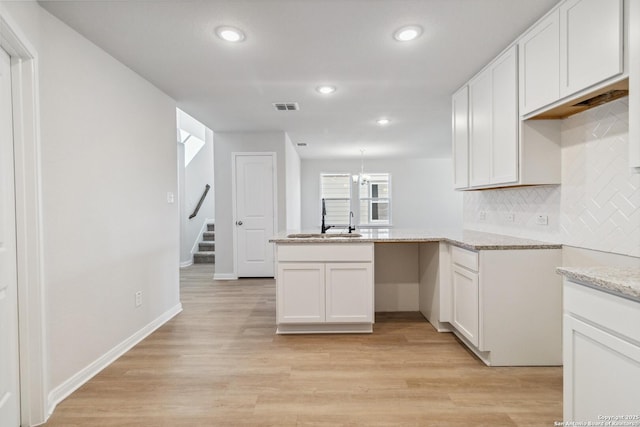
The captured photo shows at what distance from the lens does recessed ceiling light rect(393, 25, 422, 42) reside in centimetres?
215

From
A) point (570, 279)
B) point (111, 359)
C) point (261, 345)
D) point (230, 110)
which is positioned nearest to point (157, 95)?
point (230, 110)

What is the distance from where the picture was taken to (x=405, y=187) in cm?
856

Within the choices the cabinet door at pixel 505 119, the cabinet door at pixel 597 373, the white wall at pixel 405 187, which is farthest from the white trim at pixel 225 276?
the cabinet door at pixel 597 373

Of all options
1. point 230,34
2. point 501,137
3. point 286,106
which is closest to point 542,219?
point 501,137

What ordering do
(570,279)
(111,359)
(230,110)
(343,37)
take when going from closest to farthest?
1. (570,279)
2. (343,37)
3. (111,359)
4. (230,110)

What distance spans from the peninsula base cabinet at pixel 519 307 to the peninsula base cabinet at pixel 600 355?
92 cm

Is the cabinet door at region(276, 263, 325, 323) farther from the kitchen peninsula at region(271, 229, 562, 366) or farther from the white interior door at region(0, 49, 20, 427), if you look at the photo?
the white interior door at region(0, 49, 20, 427)

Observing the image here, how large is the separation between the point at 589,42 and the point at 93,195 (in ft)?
10.6

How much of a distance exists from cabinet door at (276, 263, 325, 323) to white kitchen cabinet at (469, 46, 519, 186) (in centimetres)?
169

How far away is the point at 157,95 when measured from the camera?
3217mm

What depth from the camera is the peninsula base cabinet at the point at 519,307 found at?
228 cm

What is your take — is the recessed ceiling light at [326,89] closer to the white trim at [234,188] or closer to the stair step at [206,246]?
the white trim at [234,188]

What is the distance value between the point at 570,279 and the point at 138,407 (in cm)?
237

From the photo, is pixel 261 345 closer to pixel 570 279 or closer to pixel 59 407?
pixel 59 407
